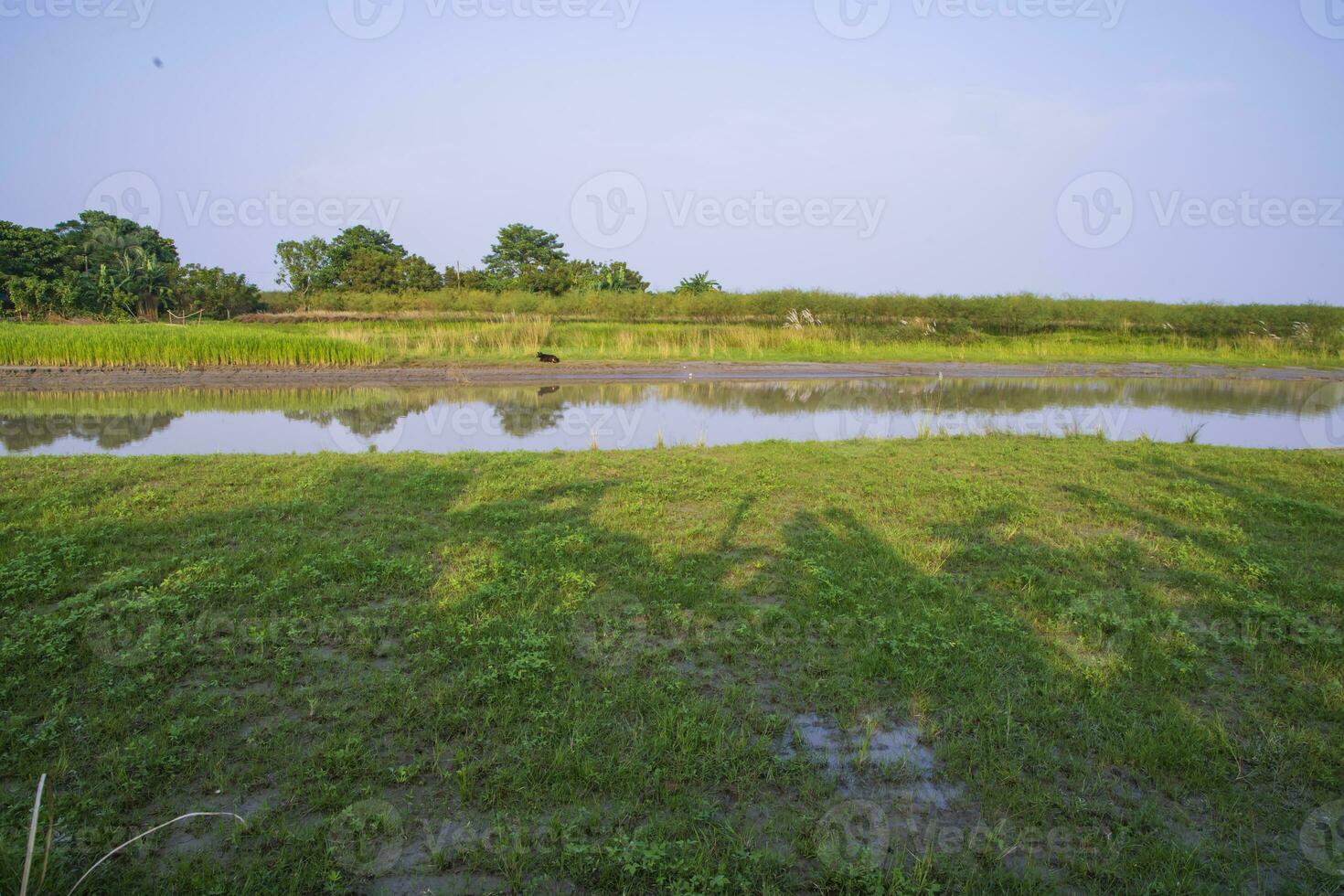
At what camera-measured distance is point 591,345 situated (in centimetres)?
3006

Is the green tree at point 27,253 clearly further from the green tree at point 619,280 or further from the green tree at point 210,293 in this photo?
the green tree at point 619,280

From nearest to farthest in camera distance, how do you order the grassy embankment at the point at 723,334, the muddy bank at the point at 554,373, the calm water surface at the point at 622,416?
the calm water surface at the point at 622,416
the muddy bank at the point at 554,373
the grassy embankment at the point at 723,334

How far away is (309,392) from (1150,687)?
20.6 meters

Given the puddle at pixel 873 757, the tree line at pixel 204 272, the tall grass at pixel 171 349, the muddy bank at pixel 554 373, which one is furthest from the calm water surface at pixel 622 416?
the tree line at pixel 204 272

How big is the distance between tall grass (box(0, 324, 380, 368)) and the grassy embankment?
0.04 metres

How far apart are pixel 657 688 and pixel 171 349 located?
23.9 m

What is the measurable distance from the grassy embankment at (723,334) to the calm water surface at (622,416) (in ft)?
12.1

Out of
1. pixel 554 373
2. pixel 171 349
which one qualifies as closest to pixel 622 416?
pixel 554 373

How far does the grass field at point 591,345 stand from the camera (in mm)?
22641

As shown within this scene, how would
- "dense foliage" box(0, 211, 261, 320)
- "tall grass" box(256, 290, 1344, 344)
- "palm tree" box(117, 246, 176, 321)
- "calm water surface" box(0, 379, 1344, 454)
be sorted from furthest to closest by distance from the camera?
"palm tree" box(117, 246, 176, 321) → "dense foliage" box(0, 211, 261, 320) → "tall grass" box(256, 290, 1344, 344) → "calm water surface" box(0, 379, 1344, 454)

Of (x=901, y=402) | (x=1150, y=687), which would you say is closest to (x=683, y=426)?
(x=901, y=402)

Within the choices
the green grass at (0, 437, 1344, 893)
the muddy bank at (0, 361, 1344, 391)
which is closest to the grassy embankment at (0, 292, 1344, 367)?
the muddy bank at (0, 361, 1344, 391)

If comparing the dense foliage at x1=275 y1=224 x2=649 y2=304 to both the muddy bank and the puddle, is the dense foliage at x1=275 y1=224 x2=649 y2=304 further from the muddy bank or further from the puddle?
the puddle

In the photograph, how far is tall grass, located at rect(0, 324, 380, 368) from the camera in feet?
71.3
